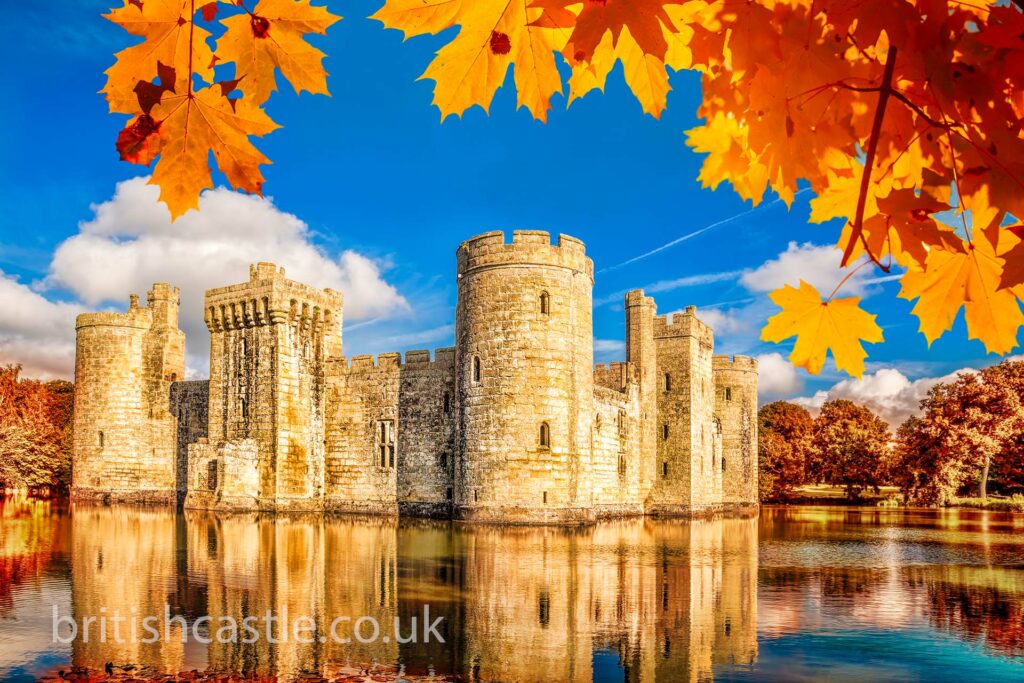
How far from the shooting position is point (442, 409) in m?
31.4

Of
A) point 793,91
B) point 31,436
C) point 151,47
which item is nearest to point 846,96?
point 793,91

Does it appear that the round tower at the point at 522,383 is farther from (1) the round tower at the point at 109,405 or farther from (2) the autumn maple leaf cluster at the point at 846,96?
(2) the autumn maple leaf cluster at the point at 846,96

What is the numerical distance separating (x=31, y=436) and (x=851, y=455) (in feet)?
157

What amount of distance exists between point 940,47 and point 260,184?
1.52 m

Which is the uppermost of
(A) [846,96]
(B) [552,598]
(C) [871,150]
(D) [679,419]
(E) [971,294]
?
(A) [846,96]

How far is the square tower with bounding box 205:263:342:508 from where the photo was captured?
3256 centimetres

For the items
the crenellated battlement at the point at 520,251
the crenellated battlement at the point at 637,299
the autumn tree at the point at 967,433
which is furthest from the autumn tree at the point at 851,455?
the crenellated battlement at the point at 520,251

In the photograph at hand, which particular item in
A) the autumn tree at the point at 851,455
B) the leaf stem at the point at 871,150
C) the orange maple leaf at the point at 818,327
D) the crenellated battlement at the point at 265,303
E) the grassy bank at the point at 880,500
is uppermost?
the crenellated battlement at the point at 265,303

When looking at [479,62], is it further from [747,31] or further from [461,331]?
[461,331]

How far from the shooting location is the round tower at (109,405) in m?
38.1

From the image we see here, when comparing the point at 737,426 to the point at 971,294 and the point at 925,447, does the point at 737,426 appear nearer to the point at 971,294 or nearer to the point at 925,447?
the point at 925,447

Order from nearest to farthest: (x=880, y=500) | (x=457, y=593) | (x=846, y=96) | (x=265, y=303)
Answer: (x=846, y=96), (x=457, y=593), (x=265, y=303), (x=880, y=500)

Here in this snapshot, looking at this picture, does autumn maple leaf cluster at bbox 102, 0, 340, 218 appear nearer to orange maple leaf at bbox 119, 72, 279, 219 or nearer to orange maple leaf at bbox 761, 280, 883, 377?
orange maple leaf at bbox 119, 72, 279, 219

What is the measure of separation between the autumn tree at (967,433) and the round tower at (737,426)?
7993mm
